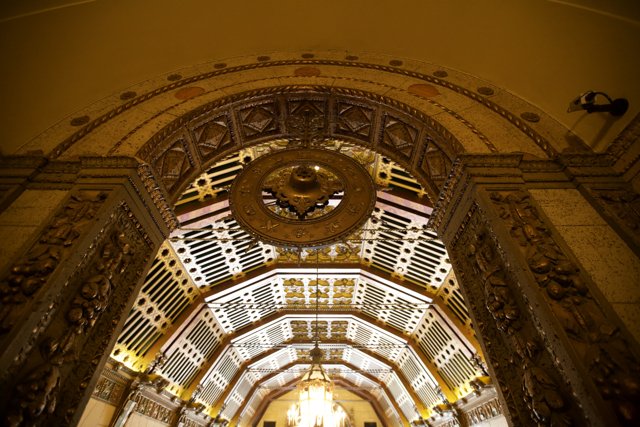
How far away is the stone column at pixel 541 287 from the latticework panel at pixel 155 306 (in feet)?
21.6

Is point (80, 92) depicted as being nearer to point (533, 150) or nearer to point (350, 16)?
point (350, 16)

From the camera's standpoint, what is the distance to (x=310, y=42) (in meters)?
5.60

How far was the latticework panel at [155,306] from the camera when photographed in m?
7.71

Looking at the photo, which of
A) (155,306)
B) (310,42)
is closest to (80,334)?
(310,42)

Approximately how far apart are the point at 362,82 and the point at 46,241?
13.8 feet

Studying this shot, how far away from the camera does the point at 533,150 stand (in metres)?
3.77

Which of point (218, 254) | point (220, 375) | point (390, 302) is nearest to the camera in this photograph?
point (218, 254)

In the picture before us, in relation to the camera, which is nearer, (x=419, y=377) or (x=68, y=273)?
(x=68, y=273)

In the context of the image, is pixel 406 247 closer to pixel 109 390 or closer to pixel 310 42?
pixel 310 42

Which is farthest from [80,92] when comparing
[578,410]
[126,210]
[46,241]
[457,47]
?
[578,410]

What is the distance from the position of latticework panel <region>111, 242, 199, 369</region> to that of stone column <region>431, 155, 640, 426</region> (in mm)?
6597

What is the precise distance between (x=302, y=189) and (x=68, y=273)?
2541 millimetres

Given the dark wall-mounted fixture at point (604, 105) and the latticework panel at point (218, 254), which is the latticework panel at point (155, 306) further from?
the dark wall-mounted fixture at point (604, 105)

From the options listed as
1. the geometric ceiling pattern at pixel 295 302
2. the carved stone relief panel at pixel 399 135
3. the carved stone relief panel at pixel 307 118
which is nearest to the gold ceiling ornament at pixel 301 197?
the carved stone relief panel at pixel 307 118
